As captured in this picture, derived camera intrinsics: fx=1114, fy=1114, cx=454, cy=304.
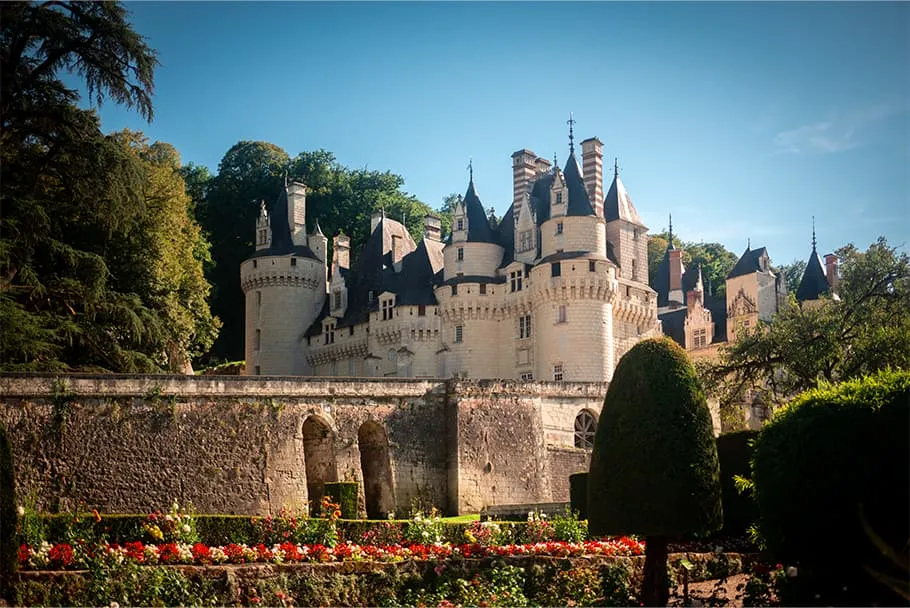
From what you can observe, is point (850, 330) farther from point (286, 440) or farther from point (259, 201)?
point (259, 201)

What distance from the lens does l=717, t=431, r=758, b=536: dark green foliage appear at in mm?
22188

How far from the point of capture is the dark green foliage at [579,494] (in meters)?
25.0

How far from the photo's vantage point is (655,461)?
16234 mm

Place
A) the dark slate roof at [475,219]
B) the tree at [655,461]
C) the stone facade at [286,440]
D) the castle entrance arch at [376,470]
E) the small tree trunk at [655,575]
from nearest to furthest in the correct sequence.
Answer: the small tree trunk at [655,575] → the tree at [655,461] → the stone facade at [286,440] → the castle entrance arch at [376,470] → the dark slate roof at [475,219]

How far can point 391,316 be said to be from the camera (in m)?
46.5

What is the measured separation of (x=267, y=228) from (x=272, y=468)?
25.4m

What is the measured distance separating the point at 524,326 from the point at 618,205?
628cm

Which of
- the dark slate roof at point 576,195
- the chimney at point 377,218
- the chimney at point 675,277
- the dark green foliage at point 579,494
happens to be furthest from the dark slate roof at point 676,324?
the dark green foliage at point 579,494

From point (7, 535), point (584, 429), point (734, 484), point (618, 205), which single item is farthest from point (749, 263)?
point (7, 535)

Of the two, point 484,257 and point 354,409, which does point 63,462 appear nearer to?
point 354,409

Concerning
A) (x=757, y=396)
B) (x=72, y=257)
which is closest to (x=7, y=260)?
(x=72, y=257)

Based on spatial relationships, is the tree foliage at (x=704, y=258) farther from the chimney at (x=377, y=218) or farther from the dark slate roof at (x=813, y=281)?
the chimney at (x=377, y=218)

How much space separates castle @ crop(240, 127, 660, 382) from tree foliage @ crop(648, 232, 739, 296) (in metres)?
20.1

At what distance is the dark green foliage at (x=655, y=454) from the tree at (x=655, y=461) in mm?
14
